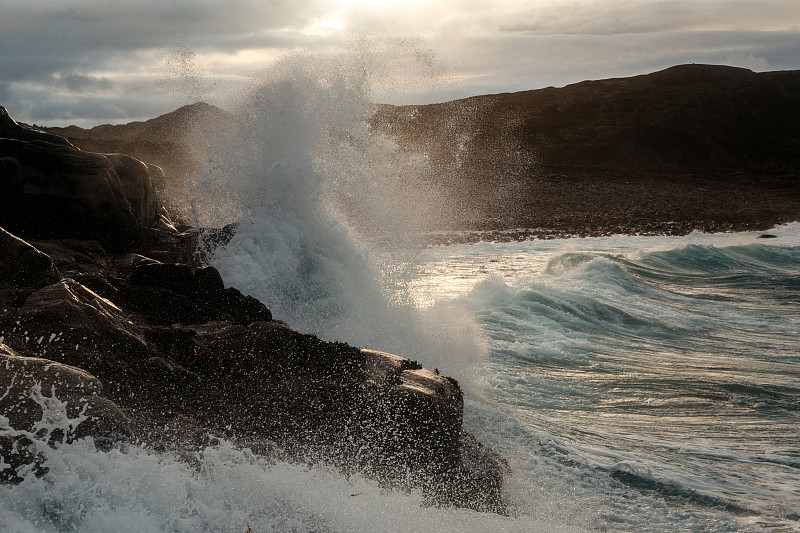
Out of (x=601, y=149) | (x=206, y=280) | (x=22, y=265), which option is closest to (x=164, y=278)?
(x=206, y=280)

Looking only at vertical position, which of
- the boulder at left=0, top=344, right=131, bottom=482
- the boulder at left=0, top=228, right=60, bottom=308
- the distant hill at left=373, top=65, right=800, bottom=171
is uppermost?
the distant hill at left=373, top=65, right=800, bottom=171

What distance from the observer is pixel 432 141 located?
36.8m

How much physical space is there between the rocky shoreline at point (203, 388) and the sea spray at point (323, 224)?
187 cm

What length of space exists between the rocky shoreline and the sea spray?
1871mm

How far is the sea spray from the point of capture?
710 centimetres

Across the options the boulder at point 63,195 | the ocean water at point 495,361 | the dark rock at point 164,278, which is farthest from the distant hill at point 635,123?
the dark rock at point 164,278

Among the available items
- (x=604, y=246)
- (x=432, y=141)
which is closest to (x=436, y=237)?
(x=604, y=246)

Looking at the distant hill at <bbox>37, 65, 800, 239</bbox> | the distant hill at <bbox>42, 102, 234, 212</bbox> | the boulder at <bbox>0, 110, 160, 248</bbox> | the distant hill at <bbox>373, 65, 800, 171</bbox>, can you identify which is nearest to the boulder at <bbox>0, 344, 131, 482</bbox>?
the boulder at <bbox>0, 110, 160, 248</bbox>

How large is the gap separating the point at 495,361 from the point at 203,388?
3.53 m

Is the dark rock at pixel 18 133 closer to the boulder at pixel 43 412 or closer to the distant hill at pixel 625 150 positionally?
the boulder at pixel 43 412

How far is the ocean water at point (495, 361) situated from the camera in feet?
9.81

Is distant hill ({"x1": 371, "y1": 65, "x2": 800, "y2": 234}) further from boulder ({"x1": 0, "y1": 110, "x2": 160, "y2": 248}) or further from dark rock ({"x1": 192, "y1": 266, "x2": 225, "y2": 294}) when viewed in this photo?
dark rock ({"x1": 192, "y1": 266, "x2": 225, "y2": 294})

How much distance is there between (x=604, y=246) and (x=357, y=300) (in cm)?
940

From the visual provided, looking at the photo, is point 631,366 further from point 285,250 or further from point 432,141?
point 432,141
